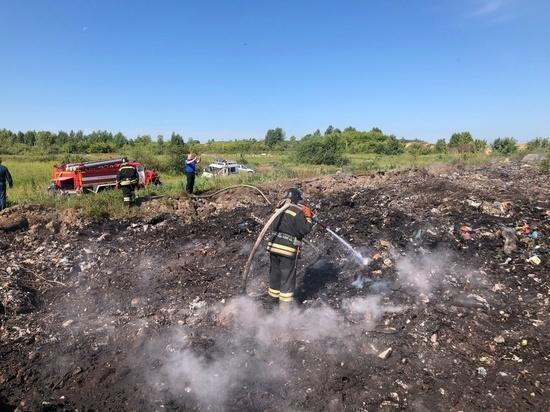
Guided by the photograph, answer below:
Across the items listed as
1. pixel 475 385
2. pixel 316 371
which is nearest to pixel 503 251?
pixel 475 385

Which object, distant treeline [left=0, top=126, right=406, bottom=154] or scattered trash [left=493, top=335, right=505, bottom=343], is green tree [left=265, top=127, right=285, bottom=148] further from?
scattered trash [left=493, top=335, right=505, bottom=343]

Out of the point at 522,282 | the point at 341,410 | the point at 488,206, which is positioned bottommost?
the point at 341,410

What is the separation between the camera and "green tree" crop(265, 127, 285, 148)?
61.6 metres

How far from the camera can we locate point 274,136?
204 ft

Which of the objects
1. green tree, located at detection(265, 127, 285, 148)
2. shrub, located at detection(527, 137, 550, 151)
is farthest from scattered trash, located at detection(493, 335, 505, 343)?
green tree, located at detection(265, 127, 285, 148)

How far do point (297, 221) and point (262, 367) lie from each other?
1698 mm

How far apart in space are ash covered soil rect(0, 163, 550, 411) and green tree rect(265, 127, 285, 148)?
175 feet

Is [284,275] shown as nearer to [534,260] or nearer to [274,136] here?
[534,260]

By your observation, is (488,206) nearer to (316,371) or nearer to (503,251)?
(503,251)

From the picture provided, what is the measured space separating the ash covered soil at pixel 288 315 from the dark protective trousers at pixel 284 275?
0.26 meters

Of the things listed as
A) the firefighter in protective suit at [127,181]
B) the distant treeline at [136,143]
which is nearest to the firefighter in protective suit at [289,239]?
the firefighter in protective suit at [127,181]

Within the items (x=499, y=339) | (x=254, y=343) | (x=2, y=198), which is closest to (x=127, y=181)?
(x=2, y=198)

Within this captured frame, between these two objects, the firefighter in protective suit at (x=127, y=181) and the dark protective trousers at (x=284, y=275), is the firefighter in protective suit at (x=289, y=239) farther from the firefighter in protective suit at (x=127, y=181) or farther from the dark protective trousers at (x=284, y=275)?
the firefighter in protective suit at (x=127, y=181)

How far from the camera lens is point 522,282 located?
18.6ft
